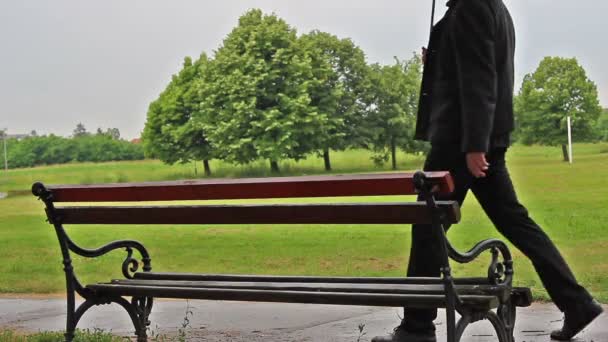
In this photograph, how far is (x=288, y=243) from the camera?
1210 centimetres

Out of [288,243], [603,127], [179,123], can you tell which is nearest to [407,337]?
[288,243]

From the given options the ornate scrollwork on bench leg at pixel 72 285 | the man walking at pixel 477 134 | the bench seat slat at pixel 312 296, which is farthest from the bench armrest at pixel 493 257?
the ornate scrollwork on bench leg at pixel 72 285

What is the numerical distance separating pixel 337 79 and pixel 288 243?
1321 inches

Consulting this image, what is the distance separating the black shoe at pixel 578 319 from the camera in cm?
348

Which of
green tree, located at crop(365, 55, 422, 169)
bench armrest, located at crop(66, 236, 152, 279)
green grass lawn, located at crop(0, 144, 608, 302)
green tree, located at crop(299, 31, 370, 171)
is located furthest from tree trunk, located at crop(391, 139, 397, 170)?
bench armrest, located at crop(66, 236, 152, 279)

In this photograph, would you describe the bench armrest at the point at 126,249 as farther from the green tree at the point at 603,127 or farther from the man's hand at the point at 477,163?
the green tree at the point at 603,127

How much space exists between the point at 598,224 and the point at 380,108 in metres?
27.5

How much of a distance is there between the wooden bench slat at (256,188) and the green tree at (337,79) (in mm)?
36651

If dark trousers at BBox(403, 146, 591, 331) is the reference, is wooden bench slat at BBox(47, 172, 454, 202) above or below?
above

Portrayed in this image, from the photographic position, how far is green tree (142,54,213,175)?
36562 mm

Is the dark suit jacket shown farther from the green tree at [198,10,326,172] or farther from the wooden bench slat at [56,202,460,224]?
the green tree at [198,10,326,172]

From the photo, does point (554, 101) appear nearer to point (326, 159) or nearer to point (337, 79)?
point (326, 159)

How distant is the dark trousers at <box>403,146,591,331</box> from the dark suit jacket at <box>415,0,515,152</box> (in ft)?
0.29

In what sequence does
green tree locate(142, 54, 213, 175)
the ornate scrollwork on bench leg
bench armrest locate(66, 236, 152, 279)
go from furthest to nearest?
green tree locate(142, 54, 213, 175) < bench armrest locate(66, 236, 152, 279) < the ornate scrollwork on bench leg
